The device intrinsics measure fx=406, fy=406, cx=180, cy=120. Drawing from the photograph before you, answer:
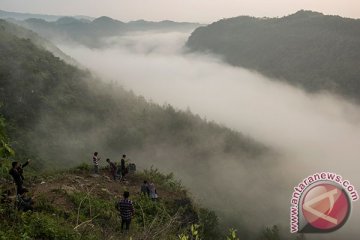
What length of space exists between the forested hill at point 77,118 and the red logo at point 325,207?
1402 inches

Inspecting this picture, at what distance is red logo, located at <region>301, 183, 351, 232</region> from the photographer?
414 inches

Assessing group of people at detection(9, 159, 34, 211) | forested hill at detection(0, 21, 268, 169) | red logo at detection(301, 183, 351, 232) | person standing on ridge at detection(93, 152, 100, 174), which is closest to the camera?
red logo at detection(301, 183, 351, 232)

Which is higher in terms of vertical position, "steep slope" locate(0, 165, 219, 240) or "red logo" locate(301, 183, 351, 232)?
"red logo" locate(301, 183, 351, 232)

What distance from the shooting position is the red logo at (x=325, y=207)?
414 inches

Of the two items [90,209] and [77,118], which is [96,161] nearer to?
[90,209]

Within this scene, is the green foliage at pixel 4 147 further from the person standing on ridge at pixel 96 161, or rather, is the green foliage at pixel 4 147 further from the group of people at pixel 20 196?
the person standing on ridge at pixel 96 161

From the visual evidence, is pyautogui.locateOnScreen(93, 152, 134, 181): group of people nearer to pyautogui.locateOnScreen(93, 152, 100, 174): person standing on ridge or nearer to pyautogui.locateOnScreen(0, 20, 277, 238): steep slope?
pyautogui.locateOnScreen(93, 152, 100, 174): person standing on ridge

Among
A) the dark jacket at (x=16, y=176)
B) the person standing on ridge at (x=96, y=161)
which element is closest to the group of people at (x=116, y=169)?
the person standing on ridge at (x=96, y=161)

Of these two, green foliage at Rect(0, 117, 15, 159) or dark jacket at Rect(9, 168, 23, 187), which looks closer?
green foliage at Rect(0, 117, 15, 159)

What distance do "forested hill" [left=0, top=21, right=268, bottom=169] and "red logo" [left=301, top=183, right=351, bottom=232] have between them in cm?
3562

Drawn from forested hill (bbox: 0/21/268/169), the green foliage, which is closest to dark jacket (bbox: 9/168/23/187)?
the green foliage

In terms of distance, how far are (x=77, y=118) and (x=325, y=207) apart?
51956mm

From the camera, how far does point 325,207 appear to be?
10984 millimetres

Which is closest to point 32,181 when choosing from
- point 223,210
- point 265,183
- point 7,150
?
point 7,150
